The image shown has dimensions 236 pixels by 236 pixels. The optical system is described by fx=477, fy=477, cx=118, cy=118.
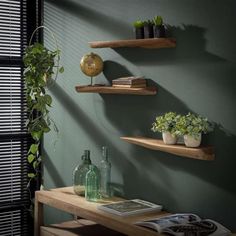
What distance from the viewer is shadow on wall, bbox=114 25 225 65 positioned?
2861 millimetres

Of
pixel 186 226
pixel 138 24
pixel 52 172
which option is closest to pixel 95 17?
pixel 138 24

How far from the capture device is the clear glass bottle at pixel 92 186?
336cm

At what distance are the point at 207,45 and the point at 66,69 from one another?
5.08ft

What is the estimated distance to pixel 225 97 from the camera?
274 cm

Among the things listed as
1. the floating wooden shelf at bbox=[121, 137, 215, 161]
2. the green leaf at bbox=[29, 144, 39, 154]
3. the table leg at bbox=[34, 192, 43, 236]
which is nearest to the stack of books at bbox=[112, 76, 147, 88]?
the floating wooden shelf at bbox=[121, 137, 215, 161]

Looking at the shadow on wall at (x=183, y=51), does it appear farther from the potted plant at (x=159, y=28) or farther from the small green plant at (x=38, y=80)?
the small green plant at (x=38, y=80)

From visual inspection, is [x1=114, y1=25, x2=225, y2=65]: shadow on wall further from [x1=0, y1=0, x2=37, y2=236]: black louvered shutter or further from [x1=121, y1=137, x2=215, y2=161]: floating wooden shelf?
[x1=0, y1=0, x2=37, y2=236]: black louvered shutter

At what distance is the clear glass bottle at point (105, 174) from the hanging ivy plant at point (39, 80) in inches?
29.4

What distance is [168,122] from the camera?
293 centimetres

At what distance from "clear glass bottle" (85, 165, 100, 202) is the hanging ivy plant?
832mm

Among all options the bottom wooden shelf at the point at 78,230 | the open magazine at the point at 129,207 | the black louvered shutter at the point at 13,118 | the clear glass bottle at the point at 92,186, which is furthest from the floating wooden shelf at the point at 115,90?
the bottom wooden shelf at the point at 78,230

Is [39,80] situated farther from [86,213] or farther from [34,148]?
[86,213]

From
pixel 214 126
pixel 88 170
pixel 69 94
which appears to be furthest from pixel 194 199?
pixel 69 94

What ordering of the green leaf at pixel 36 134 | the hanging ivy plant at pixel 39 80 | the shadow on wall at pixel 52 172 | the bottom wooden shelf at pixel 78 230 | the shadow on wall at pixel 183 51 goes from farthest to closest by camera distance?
1. the shadow on wall at pixel 52 172
2. the green leaf at pixel 36 134
3. the hanging ivy plant at pixel 39 80
4. the bottom wooden shelf at pixel 78 230
5. the shadow on wall at pixel 183 51
